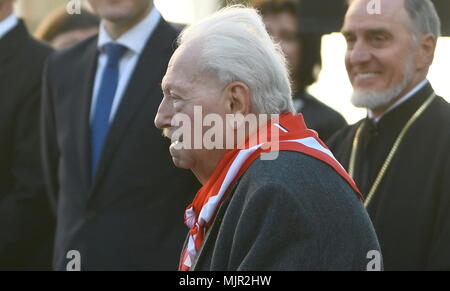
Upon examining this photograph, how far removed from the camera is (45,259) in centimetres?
584

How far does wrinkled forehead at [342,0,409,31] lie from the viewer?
4949 mm

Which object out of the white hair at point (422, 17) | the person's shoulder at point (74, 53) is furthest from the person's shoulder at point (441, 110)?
the person's shoulder at point (74, 53)

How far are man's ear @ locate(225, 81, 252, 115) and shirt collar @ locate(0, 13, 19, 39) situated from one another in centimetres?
275

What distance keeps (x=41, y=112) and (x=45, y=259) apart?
0.81 m

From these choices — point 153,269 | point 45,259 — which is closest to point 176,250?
point 153,269

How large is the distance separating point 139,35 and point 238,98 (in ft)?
6.14

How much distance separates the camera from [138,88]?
5.12 m

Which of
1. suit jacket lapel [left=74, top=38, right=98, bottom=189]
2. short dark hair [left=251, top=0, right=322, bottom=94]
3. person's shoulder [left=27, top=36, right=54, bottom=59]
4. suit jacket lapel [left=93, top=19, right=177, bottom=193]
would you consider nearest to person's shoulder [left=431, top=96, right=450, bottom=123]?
suit jacket lapel [left=93, top=19, right=177, bottom=193]

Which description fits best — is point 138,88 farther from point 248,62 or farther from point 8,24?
point 248,62

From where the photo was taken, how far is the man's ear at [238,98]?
3.52 m

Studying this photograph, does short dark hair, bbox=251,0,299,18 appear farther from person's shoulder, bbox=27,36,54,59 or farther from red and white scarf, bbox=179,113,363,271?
red and white scarf, bbox=179,113,363,271

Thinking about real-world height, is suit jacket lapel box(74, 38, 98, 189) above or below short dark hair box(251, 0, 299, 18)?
below

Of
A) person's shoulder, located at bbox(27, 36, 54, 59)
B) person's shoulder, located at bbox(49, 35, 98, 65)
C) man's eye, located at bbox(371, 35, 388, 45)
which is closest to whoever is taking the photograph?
man's eye, located at bbox(371, 35, 388, 45)
